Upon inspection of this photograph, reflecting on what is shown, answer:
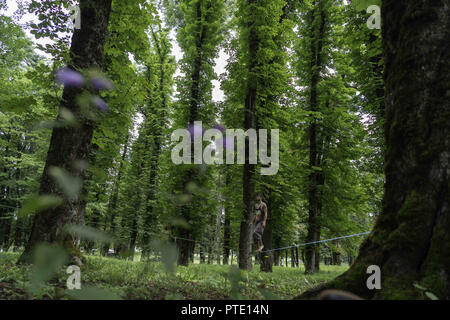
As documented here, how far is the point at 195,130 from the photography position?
39.4ft

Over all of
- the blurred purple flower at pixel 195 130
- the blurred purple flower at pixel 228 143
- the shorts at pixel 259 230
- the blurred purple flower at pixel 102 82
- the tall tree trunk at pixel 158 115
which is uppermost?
the tall tree trunk at pixel 158 115

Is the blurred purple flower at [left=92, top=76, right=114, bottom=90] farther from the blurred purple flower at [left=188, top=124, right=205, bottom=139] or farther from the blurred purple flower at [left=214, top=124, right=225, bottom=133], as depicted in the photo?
the blurred purple flower at [left=188, top=124, right=205, bottom=139]

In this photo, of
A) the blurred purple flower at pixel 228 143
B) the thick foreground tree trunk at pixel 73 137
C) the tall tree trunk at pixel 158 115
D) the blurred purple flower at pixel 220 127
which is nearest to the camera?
the thick foreground tree trunk at pixel 73 137

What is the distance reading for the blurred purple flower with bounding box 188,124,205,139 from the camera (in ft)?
39.2

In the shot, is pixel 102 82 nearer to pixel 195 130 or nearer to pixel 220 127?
pixel 220 127

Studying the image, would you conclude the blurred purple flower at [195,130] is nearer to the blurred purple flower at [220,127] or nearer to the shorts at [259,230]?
the blurred purple flower at [220,127]

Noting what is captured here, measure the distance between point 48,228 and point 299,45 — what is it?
13.4m

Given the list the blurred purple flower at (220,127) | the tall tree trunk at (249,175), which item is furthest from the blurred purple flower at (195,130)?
the tall tree trunk at (249,175)

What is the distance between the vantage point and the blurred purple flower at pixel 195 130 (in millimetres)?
11961

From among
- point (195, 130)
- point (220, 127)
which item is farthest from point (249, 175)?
point (195, 130)

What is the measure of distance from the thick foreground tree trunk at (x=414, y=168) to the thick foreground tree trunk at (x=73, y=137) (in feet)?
10.8

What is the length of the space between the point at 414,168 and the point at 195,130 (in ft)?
34.4

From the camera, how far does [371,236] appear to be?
2.31 m

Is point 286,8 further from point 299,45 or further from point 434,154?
point 434,154
